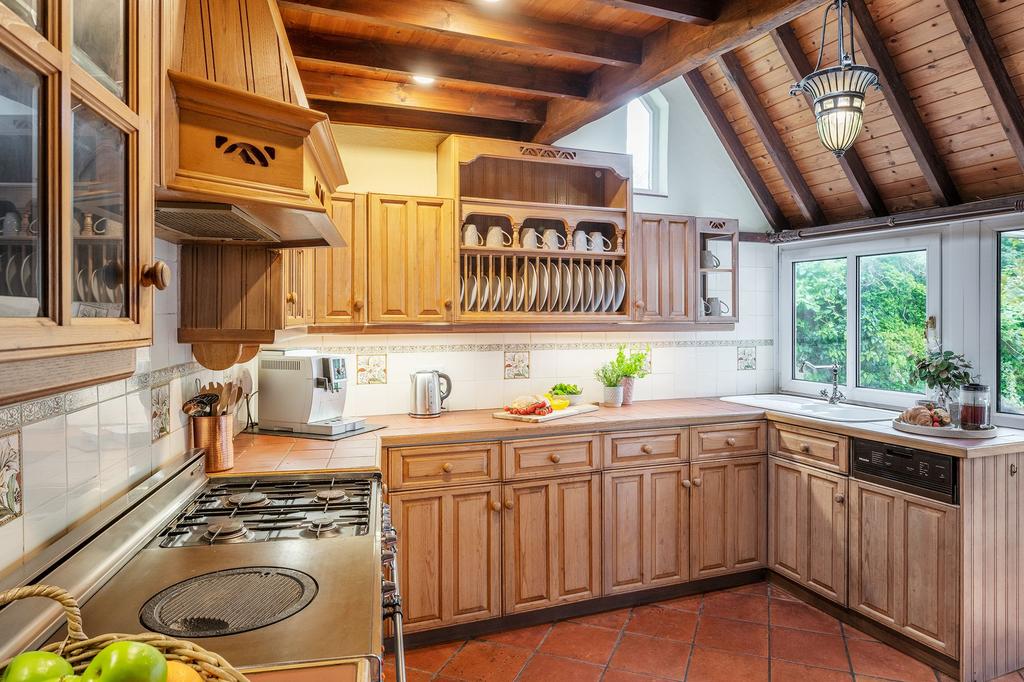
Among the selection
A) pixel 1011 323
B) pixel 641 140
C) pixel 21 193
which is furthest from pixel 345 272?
pixel 1011 323

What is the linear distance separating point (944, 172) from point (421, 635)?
3558 mm

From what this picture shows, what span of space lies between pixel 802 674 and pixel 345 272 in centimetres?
276

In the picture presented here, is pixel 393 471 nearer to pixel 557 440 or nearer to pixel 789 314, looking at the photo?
Result: pixel 557 440

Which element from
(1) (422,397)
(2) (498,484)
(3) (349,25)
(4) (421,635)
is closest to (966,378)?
(2) (498,484)

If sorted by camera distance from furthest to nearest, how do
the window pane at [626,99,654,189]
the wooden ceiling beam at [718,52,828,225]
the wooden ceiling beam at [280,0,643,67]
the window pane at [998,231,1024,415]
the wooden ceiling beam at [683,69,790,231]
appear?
the window pane at [626,99,654,189]
the wooden ceiling beam at [683,69,790,231]
the wooden ceiling beam at [718,52,828,225]
the window pane at [998,231,1024,415]
the wooden ceiling beam at [280,0,643,67]

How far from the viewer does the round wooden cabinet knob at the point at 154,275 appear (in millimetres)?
1006

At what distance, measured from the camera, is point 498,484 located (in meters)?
3.06

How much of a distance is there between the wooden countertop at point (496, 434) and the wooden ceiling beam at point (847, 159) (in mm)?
1367

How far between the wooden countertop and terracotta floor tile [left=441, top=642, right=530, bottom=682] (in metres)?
0.98

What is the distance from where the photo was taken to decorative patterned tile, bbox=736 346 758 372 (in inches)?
173

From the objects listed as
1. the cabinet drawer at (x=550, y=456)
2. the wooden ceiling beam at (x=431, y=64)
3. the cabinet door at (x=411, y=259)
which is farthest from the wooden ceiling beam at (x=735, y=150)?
the cabinet drawer at (x=550, y=456)

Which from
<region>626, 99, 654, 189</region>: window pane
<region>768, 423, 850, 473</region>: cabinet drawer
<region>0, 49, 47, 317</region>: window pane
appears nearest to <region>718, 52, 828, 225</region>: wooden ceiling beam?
<region>626, 99, 654, 189</region>: window pane

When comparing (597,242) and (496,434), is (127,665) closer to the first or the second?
(496,434)

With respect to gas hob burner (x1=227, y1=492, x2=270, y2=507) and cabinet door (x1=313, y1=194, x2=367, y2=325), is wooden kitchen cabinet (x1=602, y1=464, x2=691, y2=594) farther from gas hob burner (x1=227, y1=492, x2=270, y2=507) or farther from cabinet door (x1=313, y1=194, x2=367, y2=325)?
gas hob burner (x1=227, y1=492, x2=270, y2=507)
